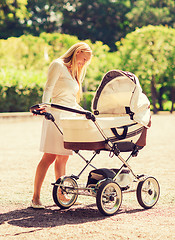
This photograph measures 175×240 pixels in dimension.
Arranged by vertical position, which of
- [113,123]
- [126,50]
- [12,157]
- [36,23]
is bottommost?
[12,157]

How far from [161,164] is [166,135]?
6.38 m

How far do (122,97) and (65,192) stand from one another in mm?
1207

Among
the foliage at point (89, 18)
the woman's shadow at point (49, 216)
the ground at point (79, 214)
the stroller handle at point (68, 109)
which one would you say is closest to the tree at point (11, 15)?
the foliage at point (89, 18)

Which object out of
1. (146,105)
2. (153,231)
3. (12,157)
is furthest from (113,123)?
(12,157)

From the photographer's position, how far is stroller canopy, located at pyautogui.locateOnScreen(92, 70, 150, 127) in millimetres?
5258

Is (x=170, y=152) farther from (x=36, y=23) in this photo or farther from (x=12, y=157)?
(x=36, y=23)

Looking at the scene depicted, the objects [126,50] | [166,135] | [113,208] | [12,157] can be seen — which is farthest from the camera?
[126,50]

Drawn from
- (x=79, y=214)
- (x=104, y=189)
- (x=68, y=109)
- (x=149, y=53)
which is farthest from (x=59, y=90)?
(x=149, y=53)

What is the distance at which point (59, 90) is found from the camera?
17.8ft

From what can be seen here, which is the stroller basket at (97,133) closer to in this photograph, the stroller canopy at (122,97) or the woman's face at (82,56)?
the stroller canopy at (122,97)

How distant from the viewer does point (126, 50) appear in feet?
111

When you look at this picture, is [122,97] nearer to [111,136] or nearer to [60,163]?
[111,136]

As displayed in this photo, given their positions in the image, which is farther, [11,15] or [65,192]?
[11,15]

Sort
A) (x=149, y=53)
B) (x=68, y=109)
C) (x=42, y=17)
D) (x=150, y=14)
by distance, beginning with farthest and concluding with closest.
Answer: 1. (x=42, y=17)
2. (x=150, y=14)
3. (x=149, y=53)
4. (x=68, y=109)
